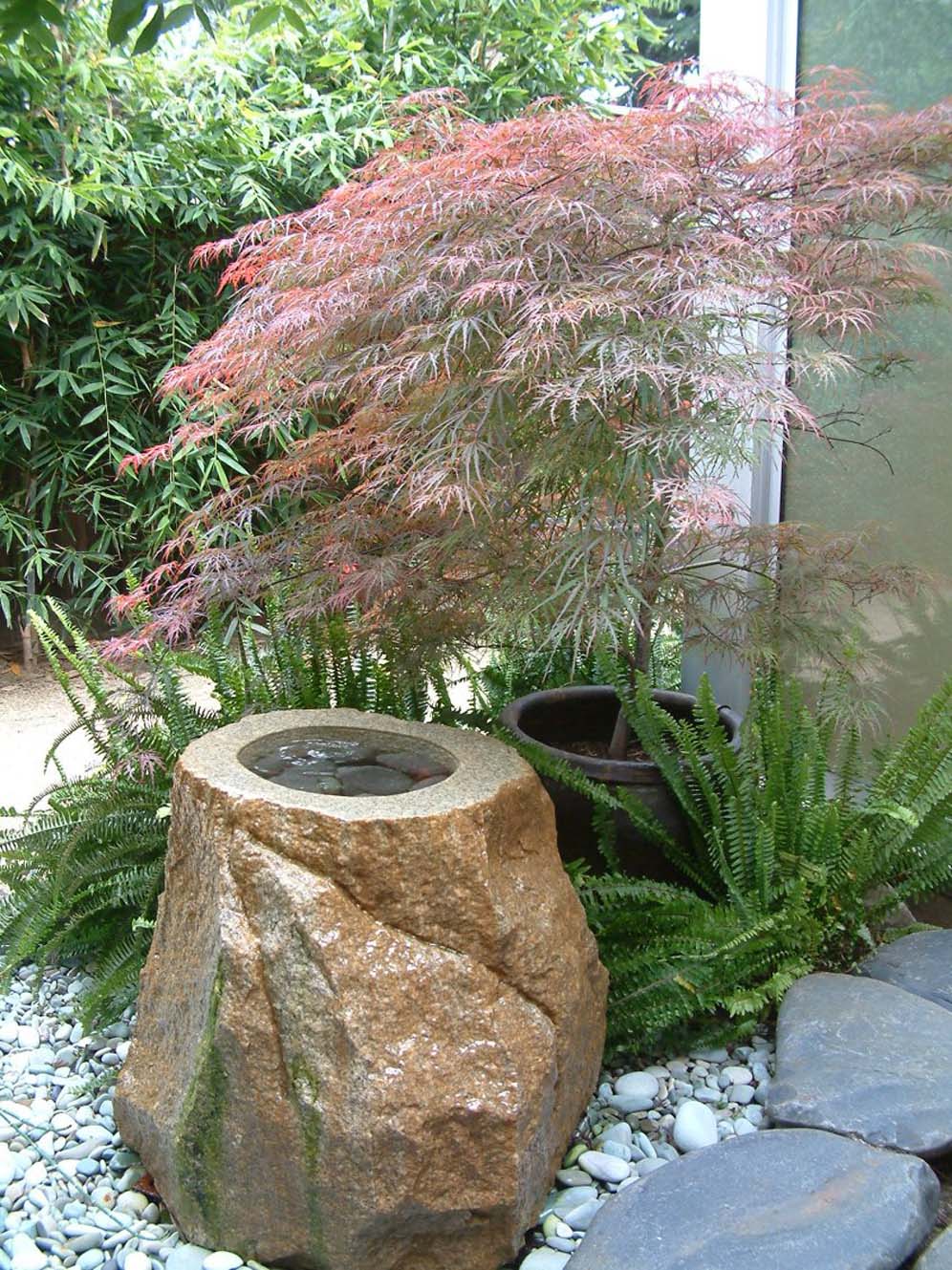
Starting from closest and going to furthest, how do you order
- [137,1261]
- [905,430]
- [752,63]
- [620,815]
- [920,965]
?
1. [137,1261]
2. [920,965]
3. [620,815]
4. [905,430]
5. [752,63]

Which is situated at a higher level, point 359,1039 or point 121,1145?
point 359,1039

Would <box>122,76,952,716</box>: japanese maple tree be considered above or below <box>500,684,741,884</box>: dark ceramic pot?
above

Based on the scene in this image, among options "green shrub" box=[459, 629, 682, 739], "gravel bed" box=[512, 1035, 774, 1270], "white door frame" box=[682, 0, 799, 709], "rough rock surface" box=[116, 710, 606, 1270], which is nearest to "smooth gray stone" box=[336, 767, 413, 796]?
"rough rock surface" box=[116, 710, 606, 1270]

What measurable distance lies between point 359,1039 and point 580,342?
1224 millimetres

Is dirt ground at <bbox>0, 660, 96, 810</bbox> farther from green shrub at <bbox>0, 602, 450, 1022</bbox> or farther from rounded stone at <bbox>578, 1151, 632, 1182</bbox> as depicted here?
rounded stone at <bbox>578, 1151, 632, 1182</bbox>

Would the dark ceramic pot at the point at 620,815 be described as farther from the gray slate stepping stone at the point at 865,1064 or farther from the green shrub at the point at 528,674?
the gray slate stepping stone at the point at 865,1064

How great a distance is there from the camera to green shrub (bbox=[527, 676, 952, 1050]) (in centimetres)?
203

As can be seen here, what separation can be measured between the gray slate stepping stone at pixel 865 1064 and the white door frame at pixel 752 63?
49.8 inches

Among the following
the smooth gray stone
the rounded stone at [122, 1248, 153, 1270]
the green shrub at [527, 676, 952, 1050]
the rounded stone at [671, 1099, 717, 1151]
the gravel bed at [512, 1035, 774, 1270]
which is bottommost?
the gravel bed at [512, 1035, 774, 1270]

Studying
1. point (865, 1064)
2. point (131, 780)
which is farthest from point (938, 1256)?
point (131, 780)

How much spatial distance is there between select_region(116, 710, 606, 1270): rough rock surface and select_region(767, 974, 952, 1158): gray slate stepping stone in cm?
41

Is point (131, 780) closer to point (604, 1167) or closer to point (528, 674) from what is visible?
point (528, 674)

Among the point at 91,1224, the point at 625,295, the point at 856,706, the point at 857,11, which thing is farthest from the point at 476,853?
the point at 857,11

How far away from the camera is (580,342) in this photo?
197cm
